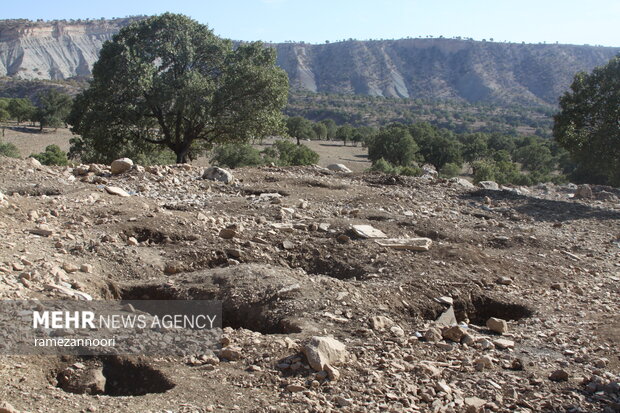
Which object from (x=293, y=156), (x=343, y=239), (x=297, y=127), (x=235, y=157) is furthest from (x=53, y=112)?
(x=343, y=239)

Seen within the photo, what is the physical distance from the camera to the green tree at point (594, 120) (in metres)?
14.4

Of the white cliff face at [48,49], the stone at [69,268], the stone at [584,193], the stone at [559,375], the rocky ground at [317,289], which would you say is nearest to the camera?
the rocky ground at [317,289]

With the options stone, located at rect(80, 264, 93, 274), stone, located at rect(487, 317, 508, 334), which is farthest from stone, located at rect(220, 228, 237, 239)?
stone, located at rect(487, 317, 508, 334)

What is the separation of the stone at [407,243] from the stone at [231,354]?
3392 millimetres

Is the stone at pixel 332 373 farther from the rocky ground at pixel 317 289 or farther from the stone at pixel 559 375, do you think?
the stone at pixel 559 375

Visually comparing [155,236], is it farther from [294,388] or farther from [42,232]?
[294,388]

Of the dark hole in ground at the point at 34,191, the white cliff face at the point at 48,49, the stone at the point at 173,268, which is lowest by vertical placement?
the stone at the point at 173,268

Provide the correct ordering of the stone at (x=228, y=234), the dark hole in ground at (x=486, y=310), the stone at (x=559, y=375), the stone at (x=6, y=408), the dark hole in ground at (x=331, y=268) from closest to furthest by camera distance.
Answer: the stone at (x=6, y=408)
the stone at (x=559, y=375)
the dark hole in ground at (x=486, y=310)
the dark hole in ground at (x=331, y=268)
the stone at (x=228, y=234)

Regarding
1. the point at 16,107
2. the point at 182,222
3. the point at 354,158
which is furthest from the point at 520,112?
the point at 182,222

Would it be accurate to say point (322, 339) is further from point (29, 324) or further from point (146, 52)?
point (146, 52)

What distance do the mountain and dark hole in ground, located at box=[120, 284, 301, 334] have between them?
117322mm

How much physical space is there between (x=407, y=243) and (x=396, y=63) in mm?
141213

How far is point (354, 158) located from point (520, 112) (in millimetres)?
60994

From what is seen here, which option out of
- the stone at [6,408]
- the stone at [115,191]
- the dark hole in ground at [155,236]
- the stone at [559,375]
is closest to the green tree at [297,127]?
the stone at [115,191]
